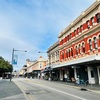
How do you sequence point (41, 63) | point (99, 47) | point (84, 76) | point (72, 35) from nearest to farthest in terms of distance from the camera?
1. point (99, 47)
2. point (84, 76)
3. point (72, 35)
4. point (41, 63)

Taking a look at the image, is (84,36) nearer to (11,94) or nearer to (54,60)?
(11,94)

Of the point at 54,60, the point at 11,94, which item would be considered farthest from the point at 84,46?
the point at 11,94

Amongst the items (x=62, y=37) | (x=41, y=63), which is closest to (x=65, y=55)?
(x=62, y=37)

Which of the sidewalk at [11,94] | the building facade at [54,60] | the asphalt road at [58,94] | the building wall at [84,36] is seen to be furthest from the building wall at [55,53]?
the sidewalk at [11,94]

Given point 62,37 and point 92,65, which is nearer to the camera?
point 92,65

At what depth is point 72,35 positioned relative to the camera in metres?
38.5

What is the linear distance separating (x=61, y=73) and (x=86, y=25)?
17.9 m

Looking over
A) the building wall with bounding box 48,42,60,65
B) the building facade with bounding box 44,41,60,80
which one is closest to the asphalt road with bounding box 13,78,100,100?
the building facade with bounding box 44,41,60,80

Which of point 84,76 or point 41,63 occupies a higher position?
point 41,63

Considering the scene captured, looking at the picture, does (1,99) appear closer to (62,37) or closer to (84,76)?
(84,76)

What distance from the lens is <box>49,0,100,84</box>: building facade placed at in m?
28.2

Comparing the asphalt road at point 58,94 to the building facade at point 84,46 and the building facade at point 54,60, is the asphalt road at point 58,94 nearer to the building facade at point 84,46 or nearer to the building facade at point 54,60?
the building facade at point 84,46

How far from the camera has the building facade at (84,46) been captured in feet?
92.5

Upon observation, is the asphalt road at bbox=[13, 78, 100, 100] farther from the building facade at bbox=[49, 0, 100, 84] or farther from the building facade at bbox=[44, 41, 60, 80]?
the building facade at bbox=[44, 41, 60, 80]
